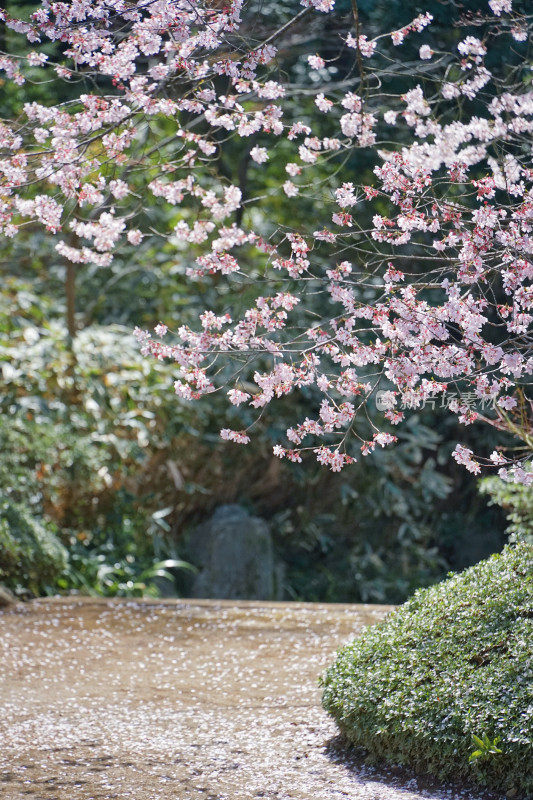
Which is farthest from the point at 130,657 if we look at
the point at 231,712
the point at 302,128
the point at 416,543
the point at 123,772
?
the point at 416,543

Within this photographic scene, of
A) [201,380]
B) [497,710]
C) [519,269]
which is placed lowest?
[497,710]

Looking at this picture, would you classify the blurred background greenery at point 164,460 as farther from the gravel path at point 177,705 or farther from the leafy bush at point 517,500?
the leafy bush at point 517,500

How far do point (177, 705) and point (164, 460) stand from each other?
3.23m

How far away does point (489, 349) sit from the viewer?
3.04 metres

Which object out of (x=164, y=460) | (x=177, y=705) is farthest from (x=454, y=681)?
(x=164, y=460)

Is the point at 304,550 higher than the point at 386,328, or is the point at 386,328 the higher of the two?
the point at 386,328

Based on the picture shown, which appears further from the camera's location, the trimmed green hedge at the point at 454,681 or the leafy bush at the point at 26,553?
the leafy bush at the point at 26,553

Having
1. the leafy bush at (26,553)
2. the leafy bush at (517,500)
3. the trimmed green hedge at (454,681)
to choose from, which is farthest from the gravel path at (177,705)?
the leafy bush at (517,500)

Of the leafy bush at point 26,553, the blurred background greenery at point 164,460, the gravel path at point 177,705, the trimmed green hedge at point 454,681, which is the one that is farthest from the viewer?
the blurred background greenery at point 164,460

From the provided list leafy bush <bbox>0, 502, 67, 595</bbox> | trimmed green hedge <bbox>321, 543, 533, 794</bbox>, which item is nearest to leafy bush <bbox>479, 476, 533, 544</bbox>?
trimmed green hedge <bbox>321, 543, 533, 794</bbox>

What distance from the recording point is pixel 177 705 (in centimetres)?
374

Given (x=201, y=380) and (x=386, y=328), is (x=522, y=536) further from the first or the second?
(x=201, y=380)

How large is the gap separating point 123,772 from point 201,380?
1323mm

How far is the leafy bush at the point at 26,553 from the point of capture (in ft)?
17.7
